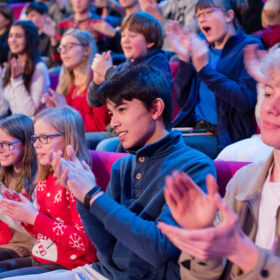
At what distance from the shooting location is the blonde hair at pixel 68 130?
181 cm

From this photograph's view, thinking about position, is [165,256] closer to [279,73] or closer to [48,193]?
[279,73]

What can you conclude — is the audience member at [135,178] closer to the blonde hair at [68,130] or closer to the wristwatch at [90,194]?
the wristwatch at [90,194]

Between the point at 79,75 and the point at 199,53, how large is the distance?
1.09 meters

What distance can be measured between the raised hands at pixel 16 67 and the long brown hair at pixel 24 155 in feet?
3.47

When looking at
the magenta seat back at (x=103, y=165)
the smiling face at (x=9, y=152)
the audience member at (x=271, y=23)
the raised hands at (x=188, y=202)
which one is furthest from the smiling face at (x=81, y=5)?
the raised hands at (x=188, y=202)

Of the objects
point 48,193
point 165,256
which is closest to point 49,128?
point 48,193

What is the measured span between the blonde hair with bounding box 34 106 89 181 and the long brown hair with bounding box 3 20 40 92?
1335 mm

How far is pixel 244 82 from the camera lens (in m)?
2.05

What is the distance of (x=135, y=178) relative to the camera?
1351mm

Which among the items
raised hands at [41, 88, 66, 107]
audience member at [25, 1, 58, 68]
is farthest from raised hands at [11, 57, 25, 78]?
audience member at [25, 1, 58, 68]

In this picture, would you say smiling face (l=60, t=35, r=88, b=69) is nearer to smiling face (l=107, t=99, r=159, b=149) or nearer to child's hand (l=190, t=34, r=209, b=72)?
child's hand (l=190, t=34, r=209, b=72)

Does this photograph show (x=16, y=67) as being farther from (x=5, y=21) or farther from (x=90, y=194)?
(x=90, y=194)

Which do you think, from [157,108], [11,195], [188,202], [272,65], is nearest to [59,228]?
[11,195]

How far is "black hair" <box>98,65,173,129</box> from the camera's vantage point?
1.33m
